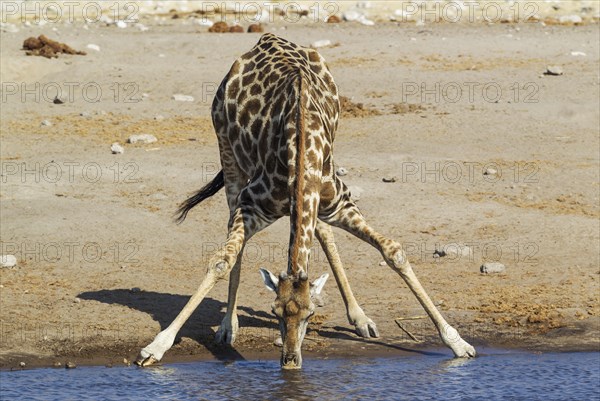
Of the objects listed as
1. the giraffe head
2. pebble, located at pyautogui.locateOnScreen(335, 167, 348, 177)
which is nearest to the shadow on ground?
the giraffe head

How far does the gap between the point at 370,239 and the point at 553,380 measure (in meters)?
1.71

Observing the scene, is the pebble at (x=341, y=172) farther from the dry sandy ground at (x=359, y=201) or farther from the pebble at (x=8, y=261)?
the pebble at (x=8, y=261)

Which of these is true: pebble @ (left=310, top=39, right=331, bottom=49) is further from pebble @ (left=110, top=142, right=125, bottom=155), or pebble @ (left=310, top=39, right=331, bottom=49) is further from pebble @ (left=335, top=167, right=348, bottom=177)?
pebble @ (left=335, top=167, right=348, bottom=177)

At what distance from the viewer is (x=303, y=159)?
26.8 ft

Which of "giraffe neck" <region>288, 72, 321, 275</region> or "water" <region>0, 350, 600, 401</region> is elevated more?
"giraffe neck" <region>288, 72, 321, 275</region>

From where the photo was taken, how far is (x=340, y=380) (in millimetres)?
8500

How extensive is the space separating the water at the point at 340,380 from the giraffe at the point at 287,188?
282mm

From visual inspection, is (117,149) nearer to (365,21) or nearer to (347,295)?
(347,295)

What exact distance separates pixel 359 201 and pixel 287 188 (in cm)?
438

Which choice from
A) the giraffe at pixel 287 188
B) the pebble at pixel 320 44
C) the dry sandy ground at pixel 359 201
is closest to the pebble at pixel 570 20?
the dry sandy ground at pixel 359 201

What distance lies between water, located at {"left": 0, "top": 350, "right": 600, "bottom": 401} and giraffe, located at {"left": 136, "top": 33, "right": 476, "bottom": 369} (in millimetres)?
282

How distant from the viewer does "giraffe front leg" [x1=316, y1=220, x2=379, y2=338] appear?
962 centimetres

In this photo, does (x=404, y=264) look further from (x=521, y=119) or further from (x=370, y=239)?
(x=521, y=119)

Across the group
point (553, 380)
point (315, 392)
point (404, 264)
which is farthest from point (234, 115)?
point (553, 380)
